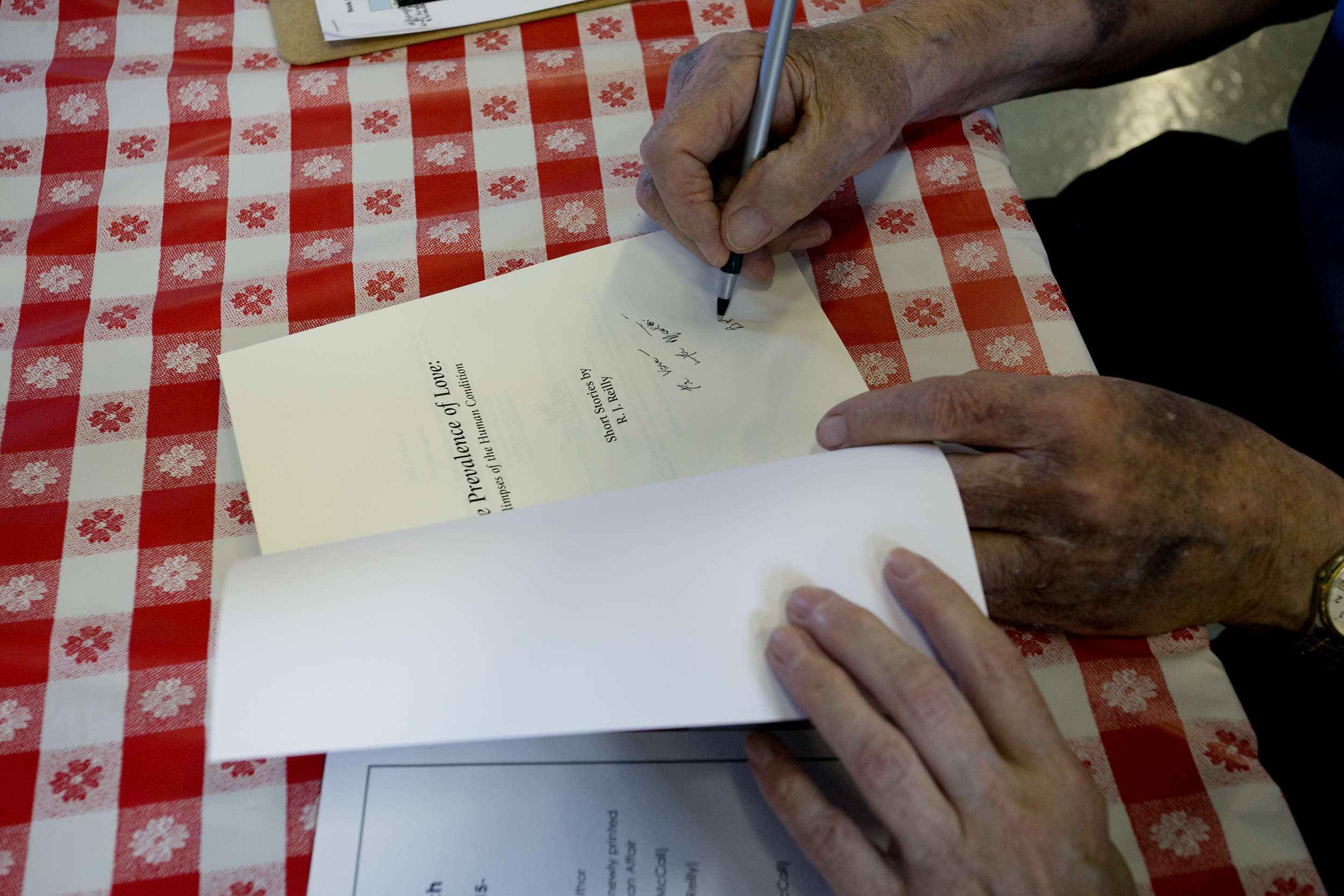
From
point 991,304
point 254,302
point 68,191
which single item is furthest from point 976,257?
point 68,191

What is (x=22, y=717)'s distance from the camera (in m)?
0.62

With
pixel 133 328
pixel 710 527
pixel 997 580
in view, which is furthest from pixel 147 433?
pixel 997 580

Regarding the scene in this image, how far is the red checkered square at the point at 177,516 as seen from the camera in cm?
68

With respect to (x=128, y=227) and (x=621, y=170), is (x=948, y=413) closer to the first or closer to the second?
(x=621, y=170)

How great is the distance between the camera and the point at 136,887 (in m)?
0.57

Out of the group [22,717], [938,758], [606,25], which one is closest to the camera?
[938,758]

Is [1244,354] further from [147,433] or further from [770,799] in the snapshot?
[147,433]

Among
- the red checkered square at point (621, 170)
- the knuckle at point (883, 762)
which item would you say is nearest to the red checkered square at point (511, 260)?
the red checkered square at point (621, 170)

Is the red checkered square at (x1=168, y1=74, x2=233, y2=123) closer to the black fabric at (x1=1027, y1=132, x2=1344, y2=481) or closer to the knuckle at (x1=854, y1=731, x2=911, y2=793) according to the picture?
the knuckle at (x1=854, y1=731, x2=911, y2=793)

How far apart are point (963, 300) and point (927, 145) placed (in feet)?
0.67

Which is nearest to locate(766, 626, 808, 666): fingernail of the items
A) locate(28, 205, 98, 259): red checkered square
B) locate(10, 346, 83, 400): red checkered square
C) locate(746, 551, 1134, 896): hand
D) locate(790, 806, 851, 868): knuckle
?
locate(746, 551, 1134, 896): hand

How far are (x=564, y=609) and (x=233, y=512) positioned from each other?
1.10ft

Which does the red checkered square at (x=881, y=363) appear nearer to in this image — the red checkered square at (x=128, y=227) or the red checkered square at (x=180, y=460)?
the red checkered square at (x=180, y=460)

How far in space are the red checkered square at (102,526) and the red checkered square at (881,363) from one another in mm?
640
